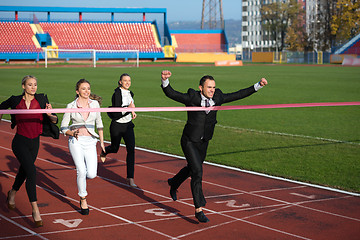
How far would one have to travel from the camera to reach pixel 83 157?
7504 mm

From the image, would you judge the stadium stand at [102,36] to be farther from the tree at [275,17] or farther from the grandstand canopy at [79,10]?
the tree at [275,17]

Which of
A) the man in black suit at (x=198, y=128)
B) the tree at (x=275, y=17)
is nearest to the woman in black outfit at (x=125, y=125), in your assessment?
the man in black suit at (x=198, y=128)

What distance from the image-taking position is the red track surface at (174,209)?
22.4ft

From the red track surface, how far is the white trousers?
19.8 inches

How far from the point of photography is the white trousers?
7430 mm

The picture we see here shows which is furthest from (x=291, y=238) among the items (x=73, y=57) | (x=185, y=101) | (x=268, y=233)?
(x=73, y=57)

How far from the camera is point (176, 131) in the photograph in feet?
52.6

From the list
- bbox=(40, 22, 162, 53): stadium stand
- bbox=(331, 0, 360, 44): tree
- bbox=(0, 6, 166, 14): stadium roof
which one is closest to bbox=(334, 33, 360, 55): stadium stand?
bbox=(331, 0, 360, 44): tree

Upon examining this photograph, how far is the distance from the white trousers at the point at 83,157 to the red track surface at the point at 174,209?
50 centimetres

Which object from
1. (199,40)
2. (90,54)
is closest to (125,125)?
(90,54)

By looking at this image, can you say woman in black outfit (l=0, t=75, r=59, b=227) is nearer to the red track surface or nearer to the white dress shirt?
the white dress shirt

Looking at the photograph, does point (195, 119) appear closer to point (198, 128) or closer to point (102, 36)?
point (198, 128)

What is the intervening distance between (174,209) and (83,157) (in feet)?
5.03

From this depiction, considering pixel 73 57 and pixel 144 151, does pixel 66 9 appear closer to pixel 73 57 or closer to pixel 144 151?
pixel 73 57
